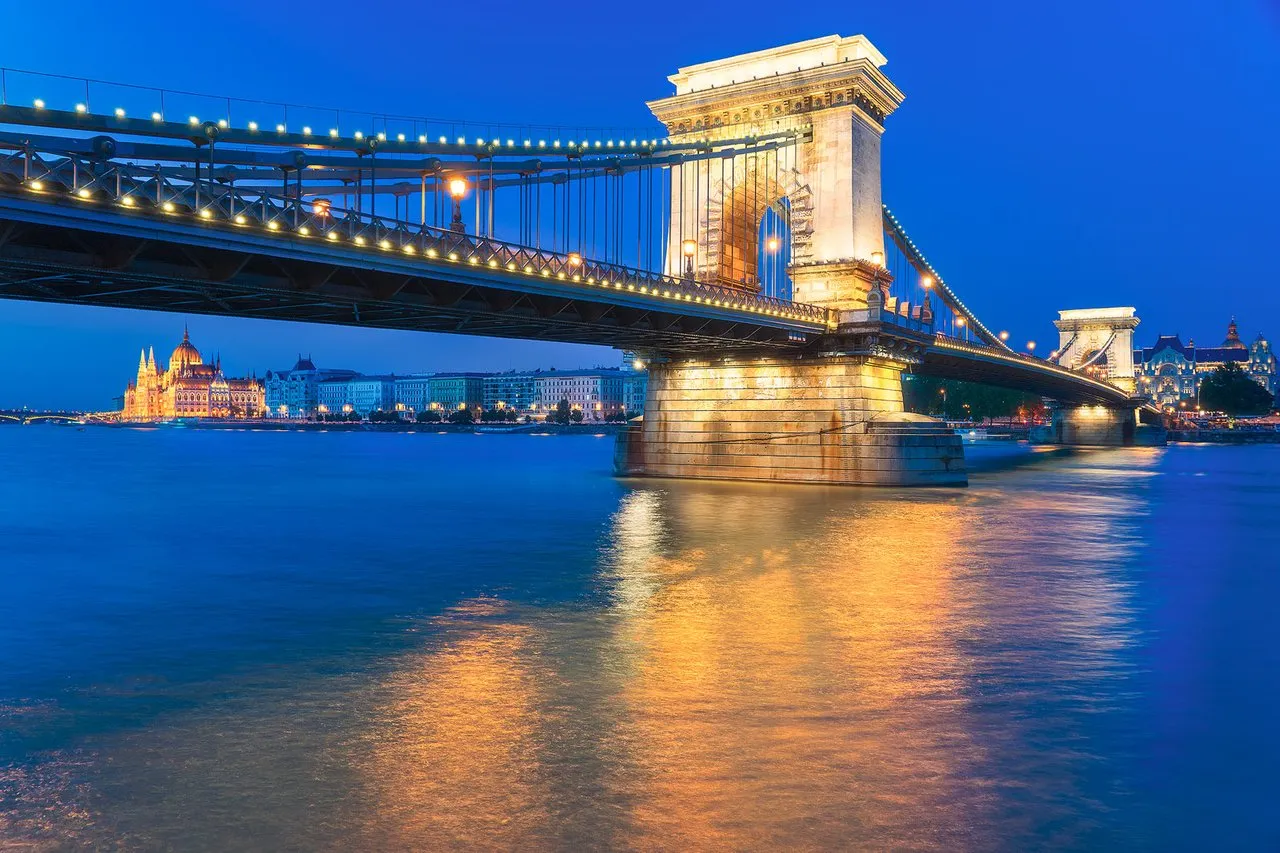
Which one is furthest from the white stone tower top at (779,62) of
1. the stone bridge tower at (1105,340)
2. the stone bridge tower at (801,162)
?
the stone bridge tower at (1105,340)

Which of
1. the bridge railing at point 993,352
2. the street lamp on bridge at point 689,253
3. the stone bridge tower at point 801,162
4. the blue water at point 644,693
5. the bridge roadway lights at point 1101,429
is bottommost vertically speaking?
the blue water at point 644,693

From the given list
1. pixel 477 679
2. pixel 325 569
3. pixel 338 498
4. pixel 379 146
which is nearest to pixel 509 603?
pixel 477 679

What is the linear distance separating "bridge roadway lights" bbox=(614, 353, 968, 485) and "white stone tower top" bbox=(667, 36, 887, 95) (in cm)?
1367

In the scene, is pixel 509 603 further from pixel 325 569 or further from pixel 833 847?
pixel 833 847

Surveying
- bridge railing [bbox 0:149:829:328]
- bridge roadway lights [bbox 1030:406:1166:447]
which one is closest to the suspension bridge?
bridge railing [bbox 0:149:829:328]

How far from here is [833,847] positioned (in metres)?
6.82

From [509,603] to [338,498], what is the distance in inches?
1083

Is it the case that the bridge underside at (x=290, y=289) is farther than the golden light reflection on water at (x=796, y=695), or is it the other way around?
the bridge underside at (x=290, y=289)

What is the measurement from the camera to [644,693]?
10.6 meters

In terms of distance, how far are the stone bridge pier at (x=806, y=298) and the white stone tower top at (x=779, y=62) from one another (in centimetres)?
7

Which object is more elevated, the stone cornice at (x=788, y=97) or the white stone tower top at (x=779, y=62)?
the white stone tower top at (x=779, y=62)

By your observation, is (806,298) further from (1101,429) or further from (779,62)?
(1101,429)

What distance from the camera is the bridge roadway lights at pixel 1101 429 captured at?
107 meters

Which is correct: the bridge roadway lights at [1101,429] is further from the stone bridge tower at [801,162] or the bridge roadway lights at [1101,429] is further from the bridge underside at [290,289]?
the bridge underside at [290,289]
